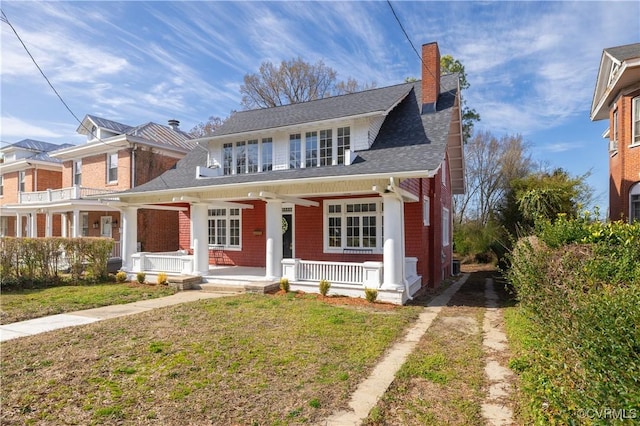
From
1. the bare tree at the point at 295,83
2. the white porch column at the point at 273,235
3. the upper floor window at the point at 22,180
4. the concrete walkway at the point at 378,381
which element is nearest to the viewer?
the concrete walkway at the point at 378,381

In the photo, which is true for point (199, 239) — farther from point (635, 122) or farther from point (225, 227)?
point (635, 122)

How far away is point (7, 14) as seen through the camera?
25.7ft

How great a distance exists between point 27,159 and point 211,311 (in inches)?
1017

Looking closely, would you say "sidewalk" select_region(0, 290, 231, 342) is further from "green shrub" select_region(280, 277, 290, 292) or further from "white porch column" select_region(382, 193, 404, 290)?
"white porch column" select_region(382, 193, 404, 290)

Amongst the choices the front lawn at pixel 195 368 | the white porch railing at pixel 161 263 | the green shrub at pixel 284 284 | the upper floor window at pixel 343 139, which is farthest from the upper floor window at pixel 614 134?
the white porch railing at pixel 161 263

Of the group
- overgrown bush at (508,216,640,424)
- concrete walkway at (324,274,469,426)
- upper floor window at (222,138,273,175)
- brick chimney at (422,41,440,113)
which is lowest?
concrete walkway at (324,274,469,426)

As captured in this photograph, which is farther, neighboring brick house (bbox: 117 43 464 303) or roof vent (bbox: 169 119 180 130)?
roof vent (bbox: 169 119 180 130)

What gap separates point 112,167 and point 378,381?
68.4ft

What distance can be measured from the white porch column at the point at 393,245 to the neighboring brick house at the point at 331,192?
26 mm

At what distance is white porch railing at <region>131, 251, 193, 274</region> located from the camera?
12825mm

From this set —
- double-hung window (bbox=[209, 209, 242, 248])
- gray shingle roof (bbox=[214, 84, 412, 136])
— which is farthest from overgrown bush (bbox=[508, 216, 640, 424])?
double-hung window (bbox=[209, 209, 242, 248])

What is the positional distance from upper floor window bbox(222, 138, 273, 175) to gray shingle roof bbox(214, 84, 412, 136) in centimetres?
60

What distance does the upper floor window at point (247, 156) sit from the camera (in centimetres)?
1362

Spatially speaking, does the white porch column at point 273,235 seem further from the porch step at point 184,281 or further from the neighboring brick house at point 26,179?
the neighboring brick house at point 26,179
